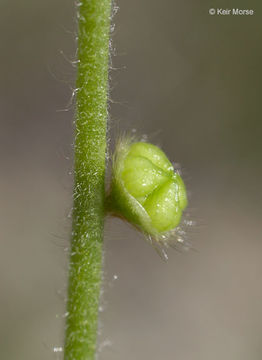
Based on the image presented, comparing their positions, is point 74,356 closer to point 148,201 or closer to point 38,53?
point 148,201

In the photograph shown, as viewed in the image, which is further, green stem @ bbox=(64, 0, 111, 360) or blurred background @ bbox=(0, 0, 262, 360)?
blurred background @ bbox=(0, 0, 262, 360)

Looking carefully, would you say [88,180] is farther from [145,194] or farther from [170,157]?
[170,157]

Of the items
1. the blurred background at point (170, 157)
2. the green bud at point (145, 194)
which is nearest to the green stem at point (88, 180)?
the green bud at point (145, 194)

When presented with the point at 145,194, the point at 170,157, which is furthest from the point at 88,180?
the point at 170,157

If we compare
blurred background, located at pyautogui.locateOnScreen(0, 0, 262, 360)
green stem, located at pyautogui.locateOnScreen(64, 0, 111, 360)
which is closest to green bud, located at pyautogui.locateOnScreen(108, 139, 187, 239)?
green stem, located at pyautogui.locateOnScreen(64, 0, 111, 360)

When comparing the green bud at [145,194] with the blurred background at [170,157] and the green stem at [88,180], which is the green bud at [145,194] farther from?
the blurred background at [170,157]

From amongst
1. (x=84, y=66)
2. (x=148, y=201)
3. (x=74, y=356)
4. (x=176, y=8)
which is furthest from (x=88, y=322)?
(x=176, y=8)

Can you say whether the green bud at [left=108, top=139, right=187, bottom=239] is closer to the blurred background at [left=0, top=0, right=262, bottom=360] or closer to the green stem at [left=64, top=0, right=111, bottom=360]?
the green stem at [left=64, top=0, right=111, bottom=360]
